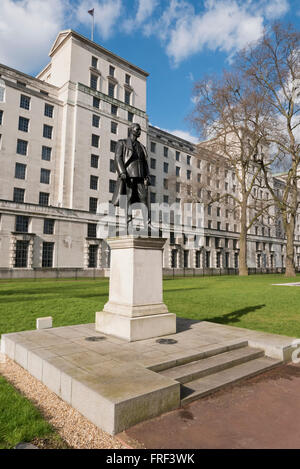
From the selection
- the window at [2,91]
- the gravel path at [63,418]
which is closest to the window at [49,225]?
the window at [2,91]

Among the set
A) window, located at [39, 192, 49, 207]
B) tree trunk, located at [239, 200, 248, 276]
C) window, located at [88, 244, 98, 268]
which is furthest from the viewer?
window, located at [88, 244, 98, 268]

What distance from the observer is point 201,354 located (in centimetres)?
578

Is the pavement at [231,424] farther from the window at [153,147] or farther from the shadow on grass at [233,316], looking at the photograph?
the window at [153,147]

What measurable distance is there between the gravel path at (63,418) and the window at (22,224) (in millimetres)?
32910

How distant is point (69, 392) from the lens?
169 inches

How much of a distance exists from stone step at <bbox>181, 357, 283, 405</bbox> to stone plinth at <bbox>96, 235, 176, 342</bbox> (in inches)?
80.3

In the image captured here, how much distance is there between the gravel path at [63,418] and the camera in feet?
11.1

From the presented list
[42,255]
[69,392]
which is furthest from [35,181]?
[69,392]

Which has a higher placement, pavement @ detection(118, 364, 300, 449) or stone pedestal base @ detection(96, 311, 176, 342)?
stone pedestal base @ detection(96, 311, 176, 342)

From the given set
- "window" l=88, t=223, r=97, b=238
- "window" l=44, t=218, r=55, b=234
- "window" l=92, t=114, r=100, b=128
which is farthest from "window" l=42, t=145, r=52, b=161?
"window" l=88, t=223, r=97, b=238

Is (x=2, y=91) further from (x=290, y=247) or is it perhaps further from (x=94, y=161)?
(x=290, y=247)

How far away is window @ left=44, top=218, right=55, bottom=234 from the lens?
3762 centimetres

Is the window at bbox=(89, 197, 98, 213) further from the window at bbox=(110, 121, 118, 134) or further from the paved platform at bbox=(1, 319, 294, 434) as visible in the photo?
the paved platform at bbox=(1, 319, 294, 434)
